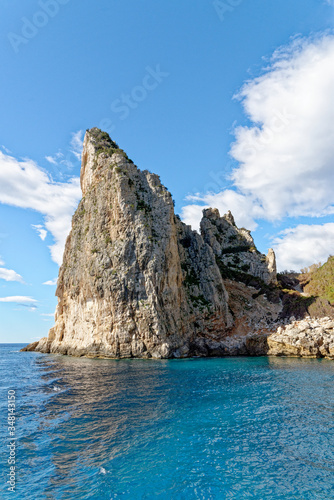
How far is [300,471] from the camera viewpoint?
9570 mm

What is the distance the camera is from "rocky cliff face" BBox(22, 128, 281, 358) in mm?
44875

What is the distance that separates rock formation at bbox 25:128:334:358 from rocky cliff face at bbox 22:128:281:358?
170mm

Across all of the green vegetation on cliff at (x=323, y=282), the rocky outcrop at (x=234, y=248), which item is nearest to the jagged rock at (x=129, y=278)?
the rocky outcrop at (x=234, y=248)

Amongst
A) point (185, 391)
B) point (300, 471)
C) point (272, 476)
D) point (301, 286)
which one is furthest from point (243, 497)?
point (301, 286)

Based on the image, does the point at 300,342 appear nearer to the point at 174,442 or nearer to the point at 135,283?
the point at 135,283

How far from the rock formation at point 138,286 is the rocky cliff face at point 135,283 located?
0.17m

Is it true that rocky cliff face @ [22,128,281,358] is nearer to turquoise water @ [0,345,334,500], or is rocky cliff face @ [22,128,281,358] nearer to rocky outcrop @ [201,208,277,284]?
rocky outcrop @ [201,208,277,284]

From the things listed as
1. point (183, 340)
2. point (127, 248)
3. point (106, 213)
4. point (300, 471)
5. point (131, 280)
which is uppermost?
point (106, 213)

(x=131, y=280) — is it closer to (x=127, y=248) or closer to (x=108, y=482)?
(x=127, y=248)

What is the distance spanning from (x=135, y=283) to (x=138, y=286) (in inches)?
27.9

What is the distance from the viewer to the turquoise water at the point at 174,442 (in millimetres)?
8633

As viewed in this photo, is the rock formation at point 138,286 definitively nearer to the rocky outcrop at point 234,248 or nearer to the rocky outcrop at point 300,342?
the rocky outcrop at point 300,342

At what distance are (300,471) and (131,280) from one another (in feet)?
125

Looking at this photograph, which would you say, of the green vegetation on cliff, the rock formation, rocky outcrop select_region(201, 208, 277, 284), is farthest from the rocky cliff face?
the green vegetation on cliff
